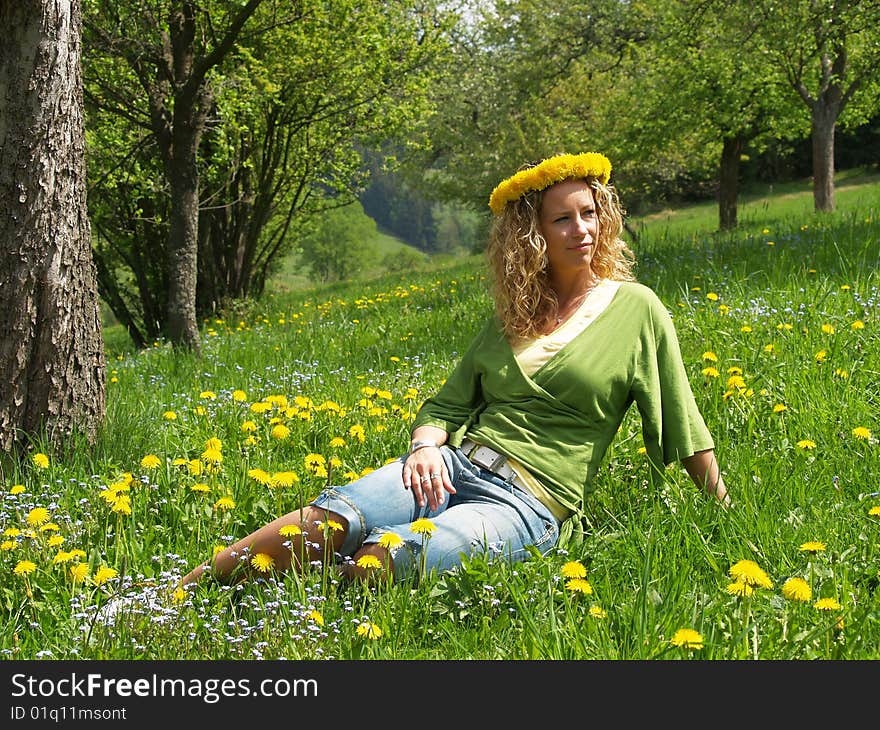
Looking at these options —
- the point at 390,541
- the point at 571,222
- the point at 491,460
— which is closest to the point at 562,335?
the point at 571,222

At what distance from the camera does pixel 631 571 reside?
2654 millimetres

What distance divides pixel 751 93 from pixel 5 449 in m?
15.5

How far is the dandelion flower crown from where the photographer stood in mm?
3094

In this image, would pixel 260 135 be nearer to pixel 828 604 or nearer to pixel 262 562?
pixel 262 562

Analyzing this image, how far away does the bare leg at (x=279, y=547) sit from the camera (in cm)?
271

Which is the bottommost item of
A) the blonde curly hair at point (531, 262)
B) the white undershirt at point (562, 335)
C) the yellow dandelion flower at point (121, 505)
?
the yellow dandelion flower at point (121, 505)

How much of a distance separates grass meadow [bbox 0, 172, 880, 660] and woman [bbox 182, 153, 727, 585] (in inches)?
4.8

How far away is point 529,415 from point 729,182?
15826 mm

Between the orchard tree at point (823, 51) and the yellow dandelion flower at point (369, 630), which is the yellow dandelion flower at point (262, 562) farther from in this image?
the orchard tree at point (823, 51)

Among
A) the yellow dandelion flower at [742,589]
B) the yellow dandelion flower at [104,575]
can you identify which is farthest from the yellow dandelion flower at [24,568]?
the yellow dandelion flower at [742,589]

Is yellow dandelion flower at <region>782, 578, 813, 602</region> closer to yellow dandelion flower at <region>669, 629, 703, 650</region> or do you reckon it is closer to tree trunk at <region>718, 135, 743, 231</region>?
yellow dandelion flower at <region>669, 629, 703, 650</region>

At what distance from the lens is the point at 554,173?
10.2 feet

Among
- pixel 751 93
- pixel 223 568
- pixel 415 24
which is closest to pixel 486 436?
pixel 223 568

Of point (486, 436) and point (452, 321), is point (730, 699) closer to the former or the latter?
point (486, 436)
